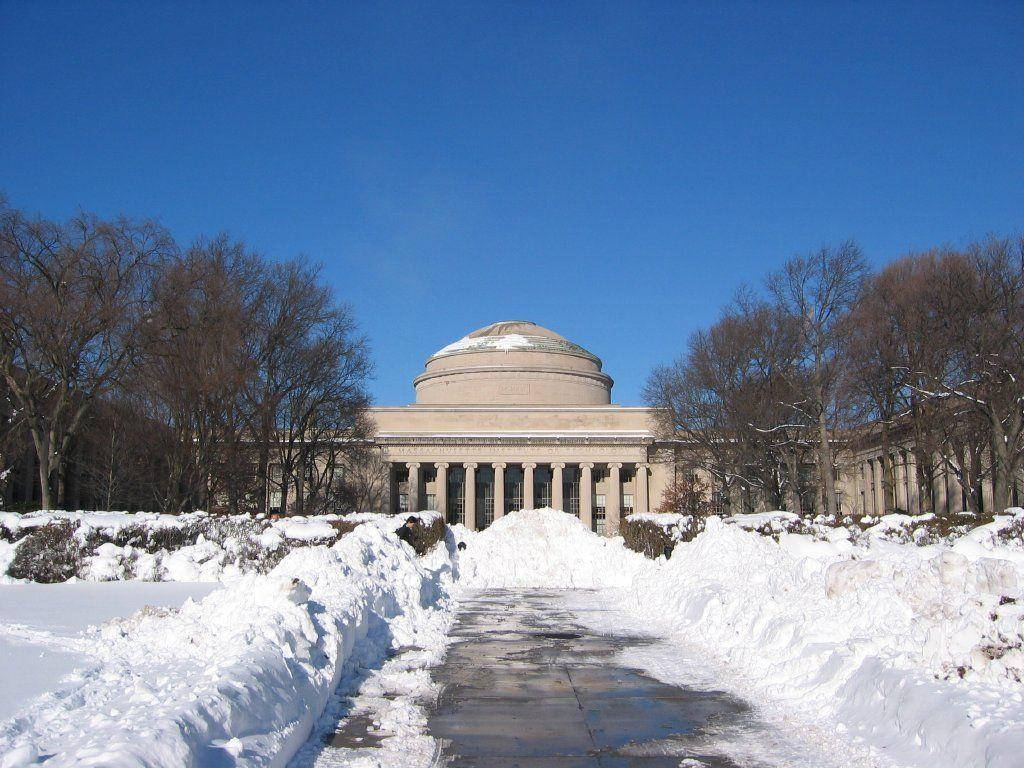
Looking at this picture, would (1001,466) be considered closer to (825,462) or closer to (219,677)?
(825,462)

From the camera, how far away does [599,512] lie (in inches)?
2729

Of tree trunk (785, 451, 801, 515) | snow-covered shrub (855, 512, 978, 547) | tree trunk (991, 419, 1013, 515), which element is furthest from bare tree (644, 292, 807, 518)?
snow-covered shrub (855, 512, 978, 547)

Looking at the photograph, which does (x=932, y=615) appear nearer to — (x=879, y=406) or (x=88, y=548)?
(x=88, y=548)

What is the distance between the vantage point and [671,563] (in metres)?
19.2

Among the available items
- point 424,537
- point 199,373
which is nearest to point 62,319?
point 199,373

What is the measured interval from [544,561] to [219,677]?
61.8 feet

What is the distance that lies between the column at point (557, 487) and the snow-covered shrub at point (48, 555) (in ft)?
164

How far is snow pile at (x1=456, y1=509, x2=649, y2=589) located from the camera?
22.5m

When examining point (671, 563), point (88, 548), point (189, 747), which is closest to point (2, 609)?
point (88, 548)

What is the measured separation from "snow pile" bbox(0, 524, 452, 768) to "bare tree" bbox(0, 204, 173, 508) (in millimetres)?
16364

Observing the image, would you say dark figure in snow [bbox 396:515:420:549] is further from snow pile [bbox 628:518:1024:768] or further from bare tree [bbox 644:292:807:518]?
bare tree [bbox 644:292:807:518]

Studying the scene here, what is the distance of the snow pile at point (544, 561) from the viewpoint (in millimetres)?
22469

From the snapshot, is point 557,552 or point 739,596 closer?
point 739,596

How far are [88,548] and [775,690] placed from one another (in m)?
13.5
